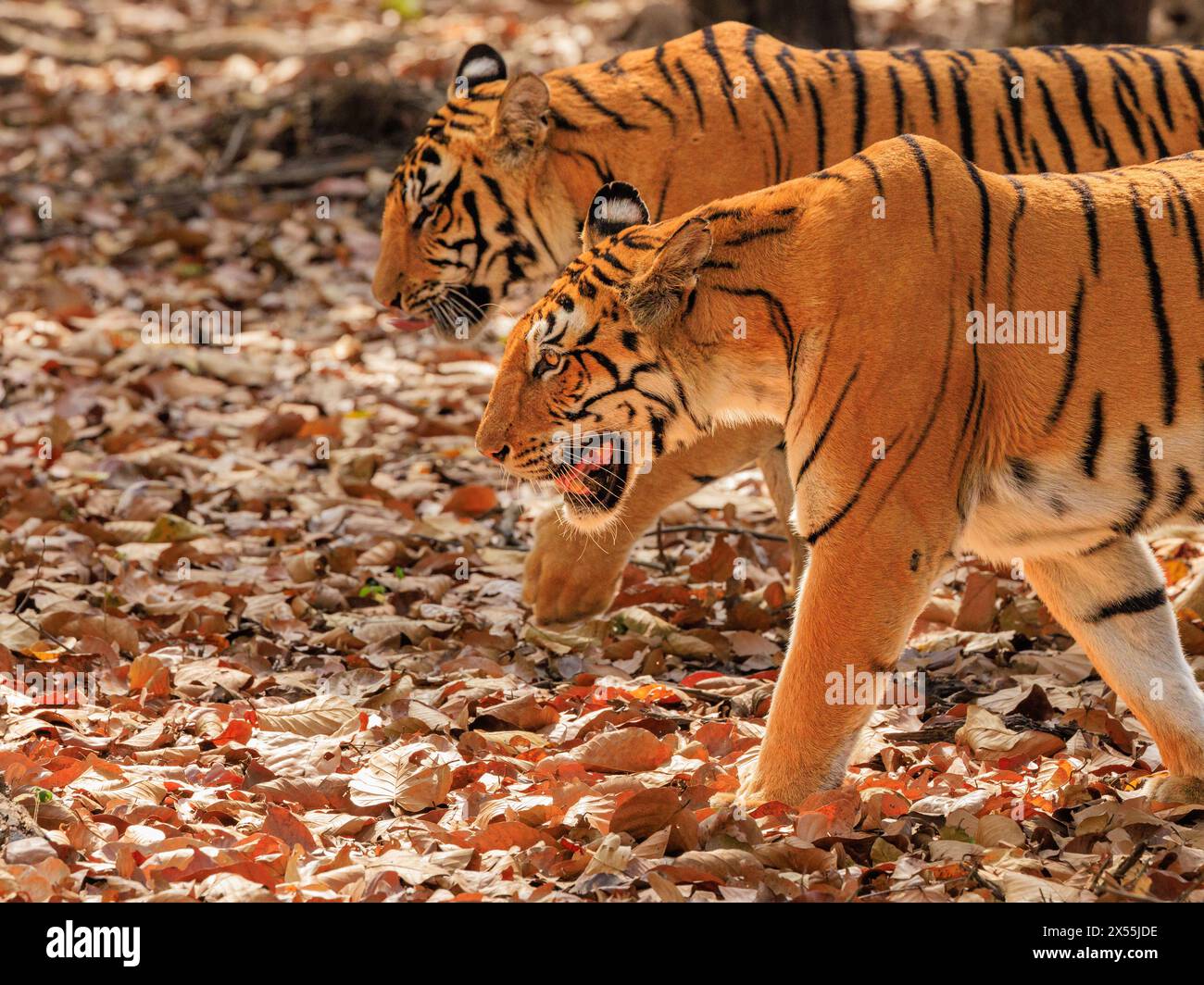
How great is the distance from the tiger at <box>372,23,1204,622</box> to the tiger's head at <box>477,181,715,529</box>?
2.76ft

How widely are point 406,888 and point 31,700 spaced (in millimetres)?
1570

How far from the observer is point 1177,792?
12.1 ft

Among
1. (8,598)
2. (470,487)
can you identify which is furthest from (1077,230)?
(8,598)

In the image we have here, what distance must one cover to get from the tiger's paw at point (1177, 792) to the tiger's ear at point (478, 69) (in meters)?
3.16

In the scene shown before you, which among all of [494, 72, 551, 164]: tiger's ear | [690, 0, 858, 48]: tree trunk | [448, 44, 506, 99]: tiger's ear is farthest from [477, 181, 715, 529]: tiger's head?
[690, 0, 858, 48]: tree trunk

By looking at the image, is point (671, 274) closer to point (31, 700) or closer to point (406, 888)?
point (406, 888)

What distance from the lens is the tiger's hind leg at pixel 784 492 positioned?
16.5ft

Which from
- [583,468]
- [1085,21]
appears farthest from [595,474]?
[1085,21]

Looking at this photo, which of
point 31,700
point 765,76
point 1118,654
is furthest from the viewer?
point 765,76

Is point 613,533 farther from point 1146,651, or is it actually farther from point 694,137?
point 1146,651

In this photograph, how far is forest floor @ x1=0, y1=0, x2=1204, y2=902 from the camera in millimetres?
3336

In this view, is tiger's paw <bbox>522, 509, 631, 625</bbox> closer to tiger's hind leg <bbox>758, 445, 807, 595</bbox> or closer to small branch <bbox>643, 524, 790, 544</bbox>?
tiger's hind leg <bbox>758, 445, 807, 595</bbox>

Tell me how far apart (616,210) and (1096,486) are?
53.7 inches
